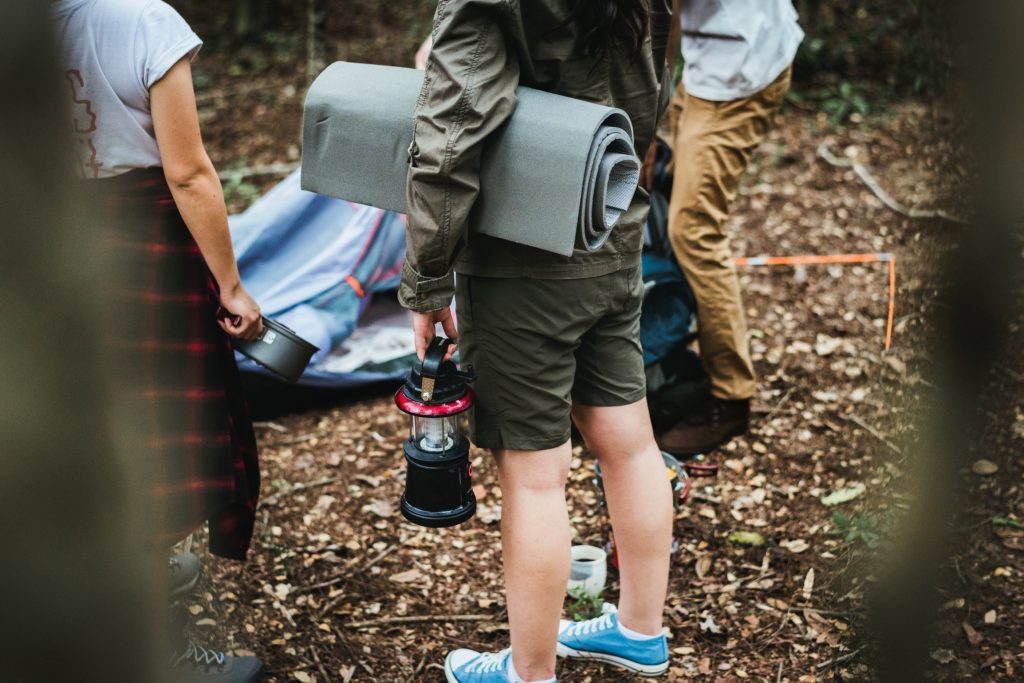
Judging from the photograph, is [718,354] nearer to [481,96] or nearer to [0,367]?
[481,96]

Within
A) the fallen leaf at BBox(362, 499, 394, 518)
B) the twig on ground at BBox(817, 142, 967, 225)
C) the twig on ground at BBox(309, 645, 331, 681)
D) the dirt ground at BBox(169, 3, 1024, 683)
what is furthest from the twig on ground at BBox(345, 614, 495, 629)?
the twig on ground at BBox(817, 142, 967, 225)

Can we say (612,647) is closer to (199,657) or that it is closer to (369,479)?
(199,657)

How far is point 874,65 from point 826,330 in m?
3.27

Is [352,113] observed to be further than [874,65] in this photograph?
No

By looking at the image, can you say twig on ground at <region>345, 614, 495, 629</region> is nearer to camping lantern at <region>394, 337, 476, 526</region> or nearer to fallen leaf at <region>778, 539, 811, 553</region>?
camping lantern at <region>394, 337, 476, 526</region>

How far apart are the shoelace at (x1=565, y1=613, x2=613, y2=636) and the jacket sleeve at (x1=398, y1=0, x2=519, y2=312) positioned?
1.11 meters

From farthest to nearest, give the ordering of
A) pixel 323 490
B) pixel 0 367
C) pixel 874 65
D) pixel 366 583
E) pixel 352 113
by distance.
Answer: pixel 874 65, pixel 323 490, pixel 366 583, pixel 352 113, pixel 0 367

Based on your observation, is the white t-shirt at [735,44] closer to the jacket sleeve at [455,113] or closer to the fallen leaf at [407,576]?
the jacket sleeve at [455,113]

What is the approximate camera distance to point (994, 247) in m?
0.64

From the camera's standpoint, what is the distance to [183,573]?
2596mm

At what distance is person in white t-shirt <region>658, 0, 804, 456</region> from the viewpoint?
3.01m

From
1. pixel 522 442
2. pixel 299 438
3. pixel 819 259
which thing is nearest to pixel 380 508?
pixel 299 438

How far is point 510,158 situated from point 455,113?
13 centimetres

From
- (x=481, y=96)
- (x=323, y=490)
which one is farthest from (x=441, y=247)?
(x=323, y=490)
